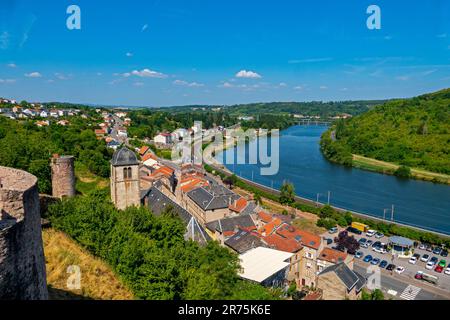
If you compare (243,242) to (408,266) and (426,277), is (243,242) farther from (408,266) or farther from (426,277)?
(408,266)

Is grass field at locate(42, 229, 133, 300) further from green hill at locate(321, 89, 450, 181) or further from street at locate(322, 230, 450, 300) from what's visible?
green hill at locate(321, 89, 450, 181)

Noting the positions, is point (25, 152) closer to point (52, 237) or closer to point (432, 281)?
point (52, 237)

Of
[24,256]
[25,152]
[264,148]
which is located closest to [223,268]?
[24,256]

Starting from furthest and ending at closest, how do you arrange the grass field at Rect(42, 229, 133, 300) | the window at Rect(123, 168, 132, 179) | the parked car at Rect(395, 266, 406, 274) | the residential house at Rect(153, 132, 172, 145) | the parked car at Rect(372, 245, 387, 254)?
the residential house at Rect(153, 132, 172, 145) → the parked car at Rect(372, 245, 387, 254) → the parked car at Rect(395, 266, 406, 274) → the window at Rect(123, 168, 132, 179) → the grass field at Rect(42, 229, 133, 300)

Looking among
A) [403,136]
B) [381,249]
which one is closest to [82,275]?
[381,249]

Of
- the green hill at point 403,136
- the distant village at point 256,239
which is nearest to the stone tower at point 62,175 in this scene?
the distant village at point 256,239

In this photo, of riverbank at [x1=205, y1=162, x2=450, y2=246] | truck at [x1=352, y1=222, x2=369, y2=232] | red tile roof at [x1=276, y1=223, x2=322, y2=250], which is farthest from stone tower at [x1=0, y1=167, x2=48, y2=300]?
riverbank at [x1=205, y1=162, x2=450, y2=246]

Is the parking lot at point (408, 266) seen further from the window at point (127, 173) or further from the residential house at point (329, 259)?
the window at point (127, 173)
